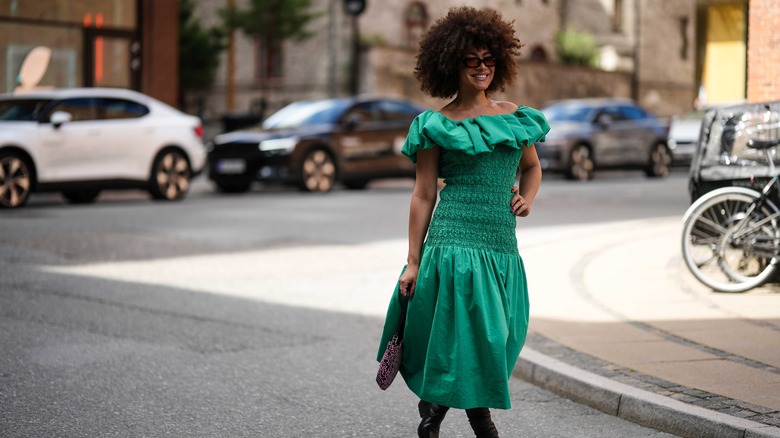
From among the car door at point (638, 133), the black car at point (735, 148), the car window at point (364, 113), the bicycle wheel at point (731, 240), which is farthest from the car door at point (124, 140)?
the car door at point (638, 133)

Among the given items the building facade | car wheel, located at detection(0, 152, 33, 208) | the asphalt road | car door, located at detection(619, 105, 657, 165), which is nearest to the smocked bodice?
the asphalt road

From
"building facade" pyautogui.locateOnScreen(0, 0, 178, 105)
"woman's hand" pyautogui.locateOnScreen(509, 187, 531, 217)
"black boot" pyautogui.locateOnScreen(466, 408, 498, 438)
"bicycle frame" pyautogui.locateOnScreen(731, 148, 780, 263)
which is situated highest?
"building facade" pyautogui.locateOnScreen(0, 0, 178, 105)

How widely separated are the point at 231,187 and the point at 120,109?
3001 mm

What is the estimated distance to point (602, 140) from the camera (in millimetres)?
24469

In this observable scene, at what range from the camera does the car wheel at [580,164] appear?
23812mm

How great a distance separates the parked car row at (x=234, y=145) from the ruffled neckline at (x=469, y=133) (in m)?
12.3

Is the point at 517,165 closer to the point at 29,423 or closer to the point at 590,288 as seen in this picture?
the point at 29,423

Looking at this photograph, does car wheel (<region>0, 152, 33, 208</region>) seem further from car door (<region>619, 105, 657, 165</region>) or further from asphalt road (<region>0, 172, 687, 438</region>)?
car door (<region>619, 105, 657, 165</region>)

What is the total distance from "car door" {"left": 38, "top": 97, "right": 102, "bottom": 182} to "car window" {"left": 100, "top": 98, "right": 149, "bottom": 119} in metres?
0.16

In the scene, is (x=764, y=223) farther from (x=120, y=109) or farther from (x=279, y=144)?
(x=279, y=144)

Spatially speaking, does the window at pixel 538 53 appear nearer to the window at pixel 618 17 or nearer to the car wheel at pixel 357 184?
the window at pixel 618 17

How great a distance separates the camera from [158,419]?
5234 mm

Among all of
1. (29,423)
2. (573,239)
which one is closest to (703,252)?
(573,239)

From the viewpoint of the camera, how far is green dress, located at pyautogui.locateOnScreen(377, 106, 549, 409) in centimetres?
409
